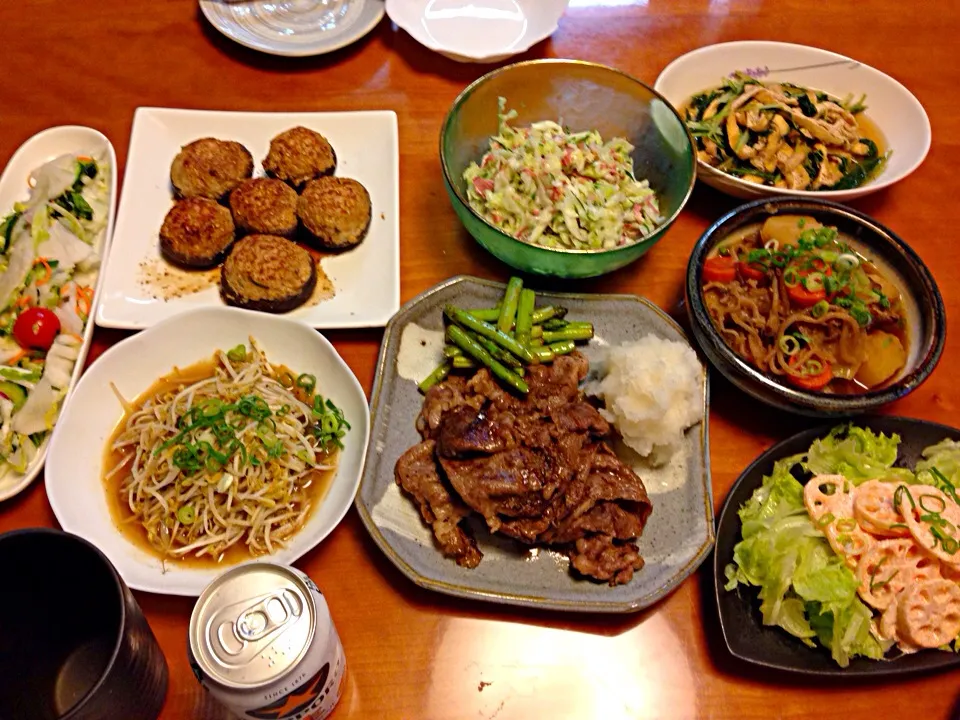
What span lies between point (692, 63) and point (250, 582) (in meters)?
3.13

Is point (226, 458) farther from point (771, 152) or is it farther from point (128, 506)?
point (771, 152)

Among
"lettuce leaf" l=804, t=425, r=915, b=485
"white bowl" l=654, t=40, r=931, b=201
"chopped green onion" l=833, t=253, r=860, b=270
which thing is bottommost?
"lettuce leaf" l=804, t=425, r=915, b=485

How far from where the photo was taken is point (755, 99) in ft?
10.6

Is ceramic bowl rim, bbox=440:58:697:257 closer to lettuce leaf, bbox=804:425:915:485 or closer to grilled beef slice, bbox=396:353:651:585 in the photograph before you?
grilled beef slice, bbox=396:353:651:585

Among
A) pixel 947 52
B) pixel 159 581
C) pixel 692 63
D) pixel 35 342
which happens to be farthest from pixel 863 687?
pixel 947 52

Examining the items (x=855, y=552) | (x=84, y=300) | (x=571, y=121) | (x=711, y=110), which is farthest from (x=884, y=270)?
(x=84, y=300)

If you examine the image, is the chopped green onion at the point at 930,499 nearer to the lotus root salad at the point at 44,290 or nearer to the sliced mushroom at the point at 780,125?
the sliced mushroom at the point at 780,125

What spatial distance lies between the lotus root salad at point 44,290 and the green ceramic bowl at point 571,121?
1.55 metres

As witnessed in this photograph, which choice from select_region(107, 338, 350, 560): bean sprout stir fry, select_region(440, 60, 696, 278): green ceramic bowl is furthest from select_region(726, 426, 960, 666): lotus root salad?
select_region(107, 338, 350, 560): bean sprout stir fry

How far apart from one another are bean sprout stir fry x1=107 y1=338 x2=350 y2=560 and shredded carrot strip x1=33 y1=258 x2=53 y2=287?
622 millimetres

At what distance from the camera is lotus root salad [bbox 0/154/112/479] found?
7.55 ft

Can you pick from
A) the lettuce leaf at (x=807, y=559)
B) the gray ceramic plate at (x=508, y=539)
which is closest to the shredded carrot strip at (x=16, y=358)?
the gray ceramic plate at (x=508, y=539)

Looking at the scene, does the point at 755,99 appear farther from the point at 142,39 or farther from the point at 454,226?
the point at 142,39

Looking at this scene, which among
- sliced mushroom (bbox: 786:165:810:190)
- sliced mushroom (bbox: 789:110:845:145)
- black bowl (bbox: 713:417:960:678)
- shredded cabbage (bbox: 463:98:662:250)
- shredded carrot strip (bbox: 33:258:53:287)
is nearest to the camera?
black bowl (bbox: 713:417:960:678)
